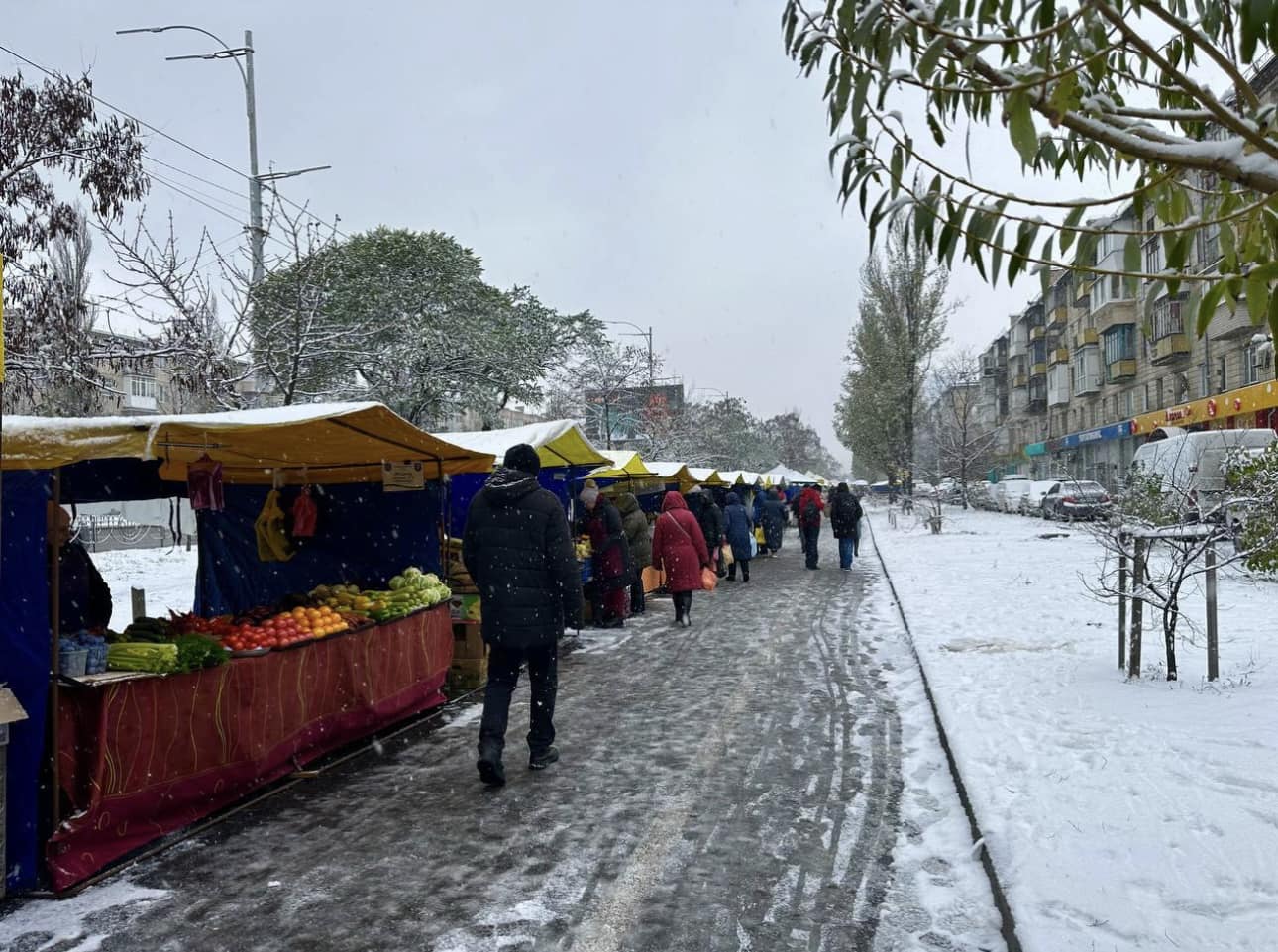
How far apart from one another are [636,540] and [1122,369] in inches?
1639

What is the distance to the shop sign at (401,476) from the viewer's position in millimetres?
7820

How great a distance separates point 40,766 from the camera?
13.9 feet

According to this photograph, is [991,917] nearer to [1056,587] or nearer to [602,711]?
[602,711]

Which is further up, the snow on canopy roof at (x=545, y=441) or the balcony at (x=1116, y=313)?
the balcony at (x=1116, y=313)

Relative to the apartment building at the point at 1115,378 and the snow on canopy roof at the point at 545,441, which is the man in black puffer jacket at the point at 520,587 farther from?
the apartment building at the point at 1115,378

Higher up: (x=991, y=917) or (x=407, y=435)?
(x=407, y=435)

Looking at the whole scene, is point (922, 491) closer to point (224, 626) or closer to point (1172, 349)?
point (1172, 349)

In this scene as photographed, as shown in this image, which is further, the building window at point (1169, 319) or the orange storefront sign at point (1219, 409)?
the building window at point (1169, 319)

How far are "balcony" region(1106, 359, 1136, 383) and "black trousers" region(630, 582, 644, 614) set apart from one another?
136 feet

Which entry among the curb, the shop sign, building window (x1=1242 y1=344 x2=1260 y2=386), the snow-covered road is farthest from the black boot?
building window (x1=1242 y1=344 x2=1260 y2=386)

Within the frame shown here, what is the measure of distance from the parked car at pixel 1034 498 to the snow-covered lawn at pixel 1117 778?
28.8m

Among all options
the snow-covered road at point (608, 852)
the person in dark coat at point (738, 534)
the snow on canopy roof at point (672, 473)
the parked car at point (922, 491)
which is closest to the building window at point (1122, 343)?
the parked car at point (922, 491)

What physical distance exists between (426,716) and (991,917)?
4.84 metres

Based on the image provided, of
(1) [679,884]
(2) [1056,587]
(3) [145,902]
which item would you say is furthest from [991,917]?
(2) [1056,587]
